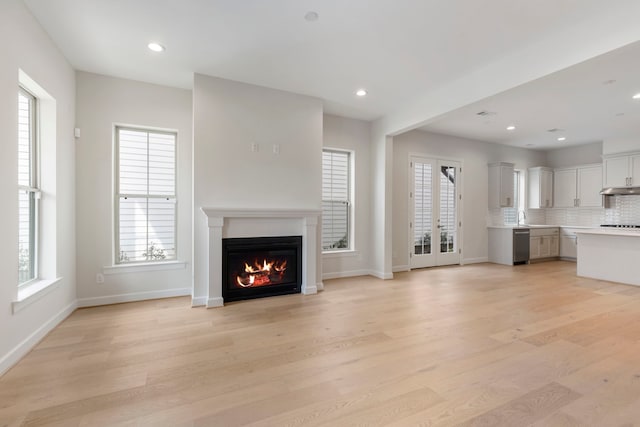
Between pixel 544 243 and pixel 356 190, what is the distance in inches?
210

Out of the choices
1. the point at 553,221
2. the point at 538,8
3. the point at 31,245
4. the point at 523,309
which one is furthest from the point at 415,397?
the point at 553,221

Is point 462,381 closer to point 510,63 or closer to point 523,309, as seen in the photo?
point 523,309

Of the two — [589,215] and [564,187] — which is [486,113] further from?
[589,215]

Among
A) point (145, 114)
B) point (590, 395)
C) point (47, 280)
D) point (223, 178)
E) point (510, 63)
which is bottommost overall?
point (590, 395)

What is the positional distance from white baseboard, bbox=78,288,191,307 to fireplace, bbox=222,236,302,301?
82 cm

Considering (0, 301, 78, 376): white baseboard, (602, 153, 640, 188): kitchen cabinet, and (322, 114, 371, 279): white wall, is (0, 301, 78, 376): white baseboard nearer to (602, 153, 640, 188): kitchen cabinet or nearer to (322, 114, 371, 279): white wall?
(322, 114, 371, 279): white wall

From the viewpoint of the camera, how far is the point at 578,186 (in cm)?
743

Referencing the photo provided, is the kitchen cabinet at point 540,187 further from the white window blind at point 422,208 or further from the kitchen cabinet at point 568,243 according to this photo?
the white window blind at point 422,208

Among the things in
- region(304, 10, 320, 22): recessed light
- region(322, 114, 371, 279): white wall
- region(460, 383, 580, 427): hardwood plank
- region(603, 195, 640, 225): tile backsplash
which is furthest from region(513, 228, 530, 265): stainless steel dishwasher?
region(304, 10, 320, 22): recessed light

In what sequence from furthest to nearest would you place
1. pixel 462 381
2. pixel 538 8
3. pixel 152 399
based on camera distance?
1. pixel 538 8
2. pixel 462 381
3. pixel 152 399

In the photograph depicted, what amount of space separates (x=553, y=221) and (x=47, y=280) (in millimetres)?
10493

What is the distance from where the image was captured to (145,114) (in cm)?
409

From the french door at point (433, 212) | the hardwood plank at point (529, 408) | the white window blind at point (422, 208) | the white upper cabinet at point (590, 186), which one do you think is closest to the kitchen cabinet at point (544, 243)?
the white upper cabinet at point (590, 186)

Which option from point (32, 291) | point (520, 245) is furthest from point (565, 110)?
point (32, 291)
